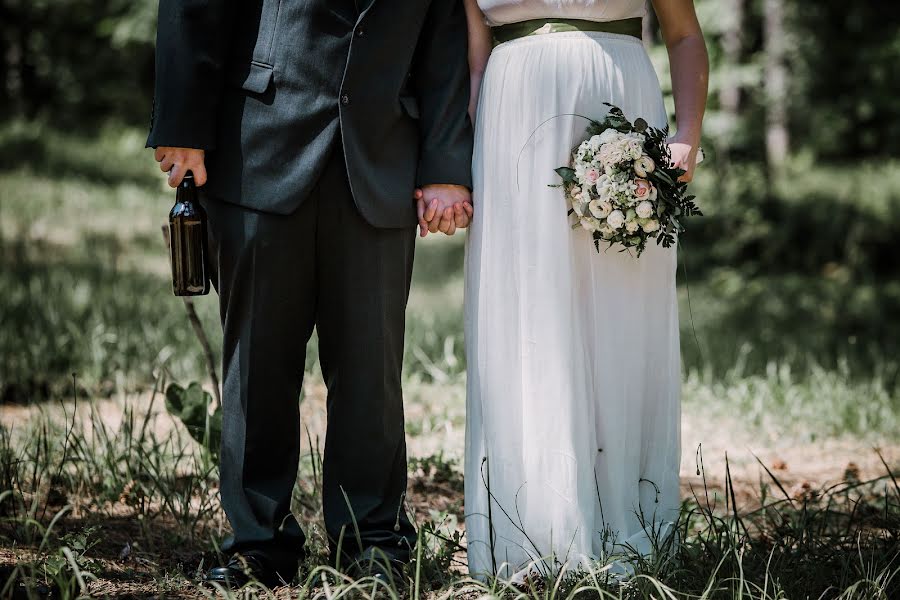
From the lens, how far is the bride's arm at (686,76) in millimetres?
2637

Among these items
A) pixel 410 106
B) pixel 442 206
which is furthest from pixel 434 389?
pixel 410 106

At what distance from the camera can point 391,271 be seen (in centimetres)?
262

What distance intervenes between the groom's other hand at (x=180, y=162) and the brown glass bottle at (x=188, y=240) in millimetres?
25

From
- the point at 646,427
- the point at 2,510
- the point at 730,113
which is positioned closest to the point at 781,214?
the point at 730,113

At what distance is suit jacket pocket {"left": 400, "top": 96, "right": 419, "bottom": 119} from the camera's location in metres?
2.61

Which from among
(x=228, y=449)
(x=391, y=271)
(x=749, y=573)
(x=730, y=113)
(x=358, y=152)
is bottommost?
(x=749, y=573)

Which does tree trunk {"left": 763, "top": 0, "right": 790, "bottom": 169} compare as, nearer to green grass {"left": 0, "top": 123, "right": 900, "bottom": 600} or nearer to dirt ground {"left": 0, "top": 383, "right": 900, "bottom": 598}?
green grass {"left": 0, "top": 123, "right": 900, "bottom": 600}

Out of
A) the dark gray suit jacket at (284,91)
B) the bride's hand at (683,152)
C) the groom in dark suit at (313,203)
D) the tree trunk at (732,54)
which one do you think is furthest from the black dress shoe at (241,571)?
the tree trunk at (732,54)

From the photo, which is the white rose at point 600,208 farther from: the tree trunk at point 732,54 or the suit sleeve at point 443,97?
the tree trunk at point 732,54

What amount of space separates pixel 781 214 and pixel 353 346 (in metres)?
9.88

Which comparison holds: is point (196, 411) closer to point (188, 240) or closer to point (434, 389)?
point (188, 240)

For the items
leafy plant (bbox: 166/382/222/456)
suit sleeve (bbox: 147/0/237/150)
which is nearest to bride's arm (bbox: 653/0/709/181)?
suit sleeve (bbox: 147/0/237/150)

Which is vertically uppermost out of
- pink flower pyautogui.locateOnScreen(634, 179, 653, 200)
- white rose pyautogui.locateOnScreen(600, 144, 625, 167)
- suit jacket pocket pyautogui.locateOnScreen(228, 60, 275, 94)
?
suit jacket pocket pyautogui.locateOnScreen(228, 60, 275, 94)

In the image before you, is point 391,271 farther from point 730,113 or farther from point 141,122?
point 141,122
